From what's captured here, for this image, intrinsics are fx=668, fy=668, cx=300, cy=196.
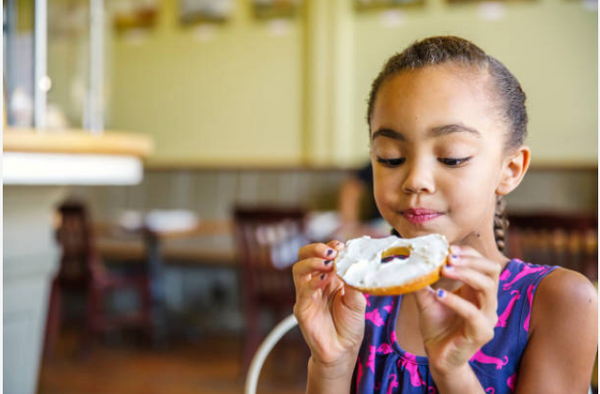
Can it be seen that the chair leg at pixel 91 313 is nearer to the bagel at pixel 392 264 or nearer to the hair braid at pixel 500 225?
the hair braid at pixel 500 225

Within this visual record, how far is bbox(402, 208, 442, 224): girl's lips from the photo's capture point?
86 centimetres

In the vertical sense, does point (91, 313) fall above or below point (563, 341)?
below

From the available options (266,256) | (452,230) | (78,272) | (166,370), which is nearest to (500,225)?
(452,230)

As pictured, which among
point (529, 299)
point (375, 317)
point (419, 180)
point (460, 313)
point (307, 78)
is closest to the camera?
point (460, 313)

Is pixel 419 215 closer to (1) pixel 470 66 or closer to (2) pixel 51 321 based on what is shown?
(1) pixel 470 66

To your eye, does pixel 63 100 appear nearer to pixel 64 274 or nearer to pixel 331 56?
pixel 64 274

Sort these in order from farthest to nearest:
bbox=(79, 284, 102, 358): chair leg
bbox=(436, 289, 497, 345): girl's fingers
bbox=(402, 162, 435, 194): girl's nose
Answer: bbox=(79, 284, 102, 358): chair leg
bbox=(402, 162, 435, 194): girl's nose
bbox=(436, 289, 497, 345): girl's fingers

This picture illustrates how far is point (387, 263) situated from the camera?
806 millimetres

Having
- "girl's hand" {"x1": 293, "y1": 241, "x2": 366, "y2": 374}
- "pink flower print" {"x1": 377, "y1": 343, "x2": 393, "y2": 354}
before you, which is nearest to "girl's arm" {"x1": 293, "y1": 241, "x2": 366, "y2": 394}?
"girl's hand" {"x1": 293, "y1": 241, "x2": 366, "y2": 374}

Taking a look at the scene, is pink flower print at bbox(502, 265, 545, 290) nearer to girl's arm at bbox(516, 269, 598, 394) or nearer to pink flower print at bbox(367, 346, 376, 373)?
girl's arm at bbox(516, 269, 598, 394)

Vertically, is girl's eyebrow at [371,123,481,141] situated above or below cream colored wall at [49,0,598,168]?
below

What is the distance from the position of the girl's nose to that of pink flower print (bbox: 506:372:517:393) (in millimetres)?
294

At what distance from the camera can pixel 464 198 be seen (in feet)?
2.82

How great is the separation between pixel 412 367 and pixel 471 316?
27 centimetres
